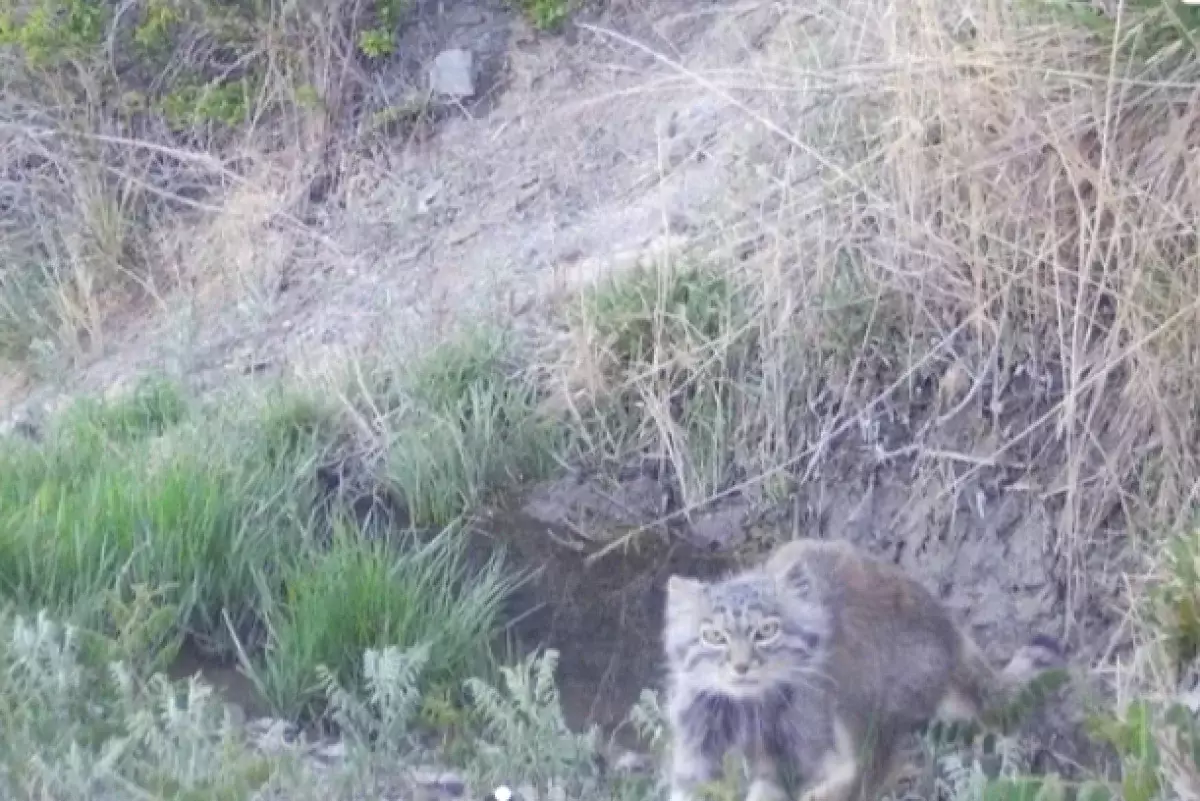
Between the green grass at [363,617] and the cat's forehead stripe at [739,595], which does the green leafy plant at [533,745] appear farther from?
the green grass at [363,617]

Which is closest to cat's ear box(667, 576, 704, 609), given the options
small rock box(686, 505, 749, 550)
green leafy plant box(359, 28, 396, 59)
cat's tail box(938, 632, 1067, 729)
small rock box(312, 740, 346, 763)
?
cat's tail box(938, 632, 1067, 729)

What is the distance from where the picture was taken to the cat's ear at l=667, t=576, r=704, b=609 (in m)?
5.86

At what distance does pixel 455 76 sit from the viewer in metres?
10.8

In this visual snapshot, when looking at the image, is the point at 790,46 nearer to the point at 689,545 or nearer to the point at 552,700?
the point at 689,545

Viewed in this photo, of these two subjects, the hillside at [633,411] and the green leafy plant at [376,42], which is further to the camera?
the green leafy plant at [376,42]

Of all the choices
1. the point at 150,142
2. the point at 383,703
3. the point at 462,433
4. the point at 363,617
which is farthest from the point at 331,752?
the point at 150,142

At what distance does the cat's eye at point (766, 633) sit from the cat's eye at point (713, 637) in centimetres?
8

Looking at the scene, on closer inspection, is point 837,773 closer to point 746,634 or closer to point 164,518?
point 746,634

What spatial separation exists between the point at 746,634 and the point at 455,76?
5624 mm

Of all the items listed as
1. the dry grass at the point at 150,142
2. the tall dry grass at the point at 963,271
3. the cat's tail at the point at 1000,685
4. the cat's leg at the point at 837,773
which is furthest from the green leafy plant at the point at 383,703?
the dry grass at the point at 150,142

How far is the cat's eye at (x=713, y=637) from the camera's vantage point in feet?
18.8

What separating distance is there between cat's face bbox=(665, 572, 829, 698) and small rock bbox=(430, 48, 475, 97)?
529 cm

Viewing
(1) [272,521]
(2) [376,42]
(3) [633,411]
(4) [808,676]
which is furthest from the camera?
(2) [376,42]

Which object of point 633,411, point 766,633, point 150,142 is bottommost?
point 633,411
